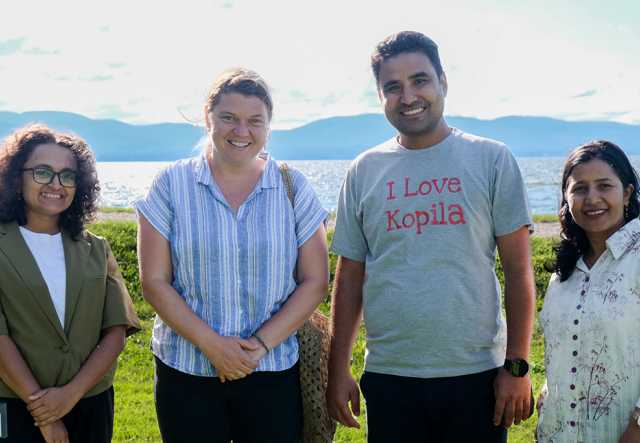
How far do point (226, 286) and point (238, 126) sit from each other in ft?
2.28

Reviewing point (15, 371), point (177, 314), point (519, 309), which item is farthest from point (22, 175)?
point (519, 309)

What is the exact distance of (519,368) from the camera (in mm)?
3221

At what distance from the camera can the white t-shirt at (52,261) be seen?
11.2ft

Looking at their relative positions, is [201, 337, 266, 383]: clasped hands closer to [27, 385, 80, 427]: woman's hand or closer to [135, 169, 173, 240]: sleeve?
[135, 169, 173, 240]: sleeve

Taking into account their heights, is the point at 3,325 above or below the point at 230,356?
above

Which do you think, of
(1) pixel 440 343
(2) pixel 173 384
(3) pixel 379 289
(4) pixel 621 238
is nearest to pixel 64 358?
(2) pixel 173 384

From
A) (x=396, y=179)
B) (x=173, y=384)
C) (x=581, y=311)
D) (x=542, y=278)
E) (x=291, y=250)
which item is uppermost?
(x=396, y=179)

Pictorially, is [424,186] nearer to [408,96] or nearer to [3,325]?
[408,96]

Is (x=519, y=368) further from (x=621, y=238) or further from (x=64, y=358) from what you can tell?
(x=64, y=358)

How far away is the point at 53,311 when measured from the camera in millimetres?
3363

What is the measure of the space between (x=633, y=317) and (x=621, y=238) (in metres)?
0.36

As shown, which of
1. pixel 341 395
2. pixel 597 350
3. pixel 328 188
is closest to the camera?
pixel 597 350

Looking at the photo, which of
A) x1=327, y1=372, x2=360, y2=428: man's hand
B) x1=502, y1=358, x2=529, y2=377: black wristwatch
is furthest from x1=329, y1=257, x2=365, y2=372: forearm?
x1=502, y1=358, x2=529, y2=377: black wristwatch

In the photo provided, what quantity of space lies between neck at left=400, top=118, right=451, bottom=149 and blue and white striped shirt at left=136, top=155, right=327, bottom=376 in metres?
0.58
